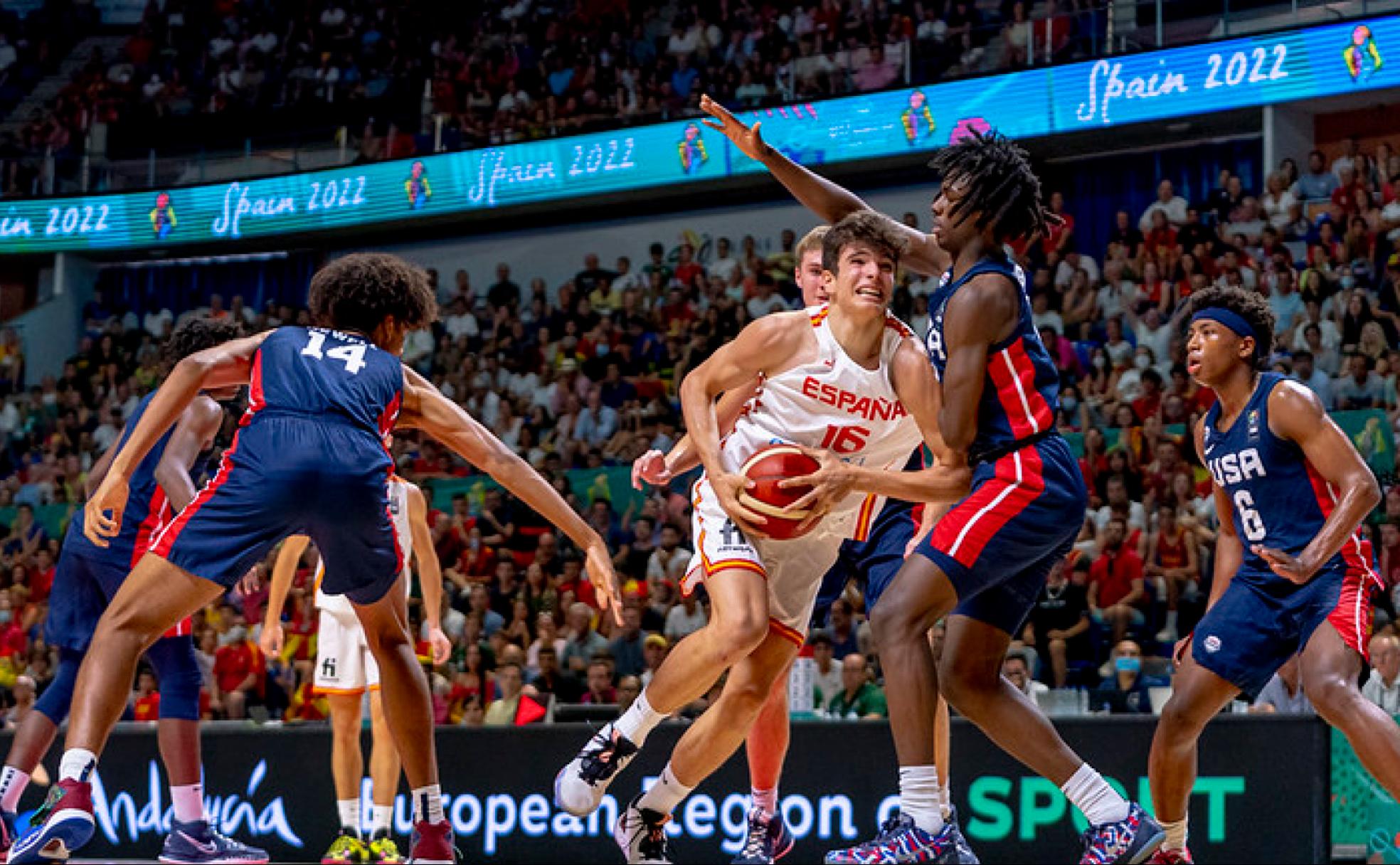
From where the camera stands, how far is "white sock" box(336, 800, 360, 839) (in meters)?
8.66

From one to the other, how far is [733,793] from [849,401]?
12.8 ft

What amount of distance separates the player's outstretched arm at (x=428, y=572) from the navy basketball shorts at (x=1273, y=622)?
13.1 ft

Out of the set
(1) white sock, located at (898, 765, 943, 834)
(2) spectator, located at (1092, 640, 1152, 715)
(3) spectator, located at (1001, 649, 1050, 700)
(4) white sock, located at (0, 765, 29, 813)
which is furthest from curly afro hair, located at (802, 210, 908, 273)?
(3) spectator, located at (1001, 649, 1050, 700)

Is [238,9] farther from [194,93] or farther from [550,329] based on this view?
[550,329]

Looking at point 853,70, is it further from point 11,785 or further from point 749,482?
point 11,785

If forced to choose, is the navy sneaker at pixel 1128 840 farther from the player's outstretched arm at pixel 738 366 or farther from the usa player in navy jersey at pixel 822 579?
the player's outstretched arm at pixel 738 366

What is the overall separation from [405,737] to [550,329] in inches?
558

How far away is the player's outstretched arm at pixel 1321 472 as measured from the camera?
6023 mm

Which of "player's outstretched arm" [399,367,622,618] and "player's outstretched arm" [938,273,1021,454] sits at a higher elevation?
"player's outstretched arm" [938,273,1021,454]

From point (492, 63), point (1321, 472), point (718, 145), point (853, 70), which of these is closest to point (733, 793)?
point (1321, 472)

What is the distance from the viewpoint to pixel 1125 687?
10.3 metres

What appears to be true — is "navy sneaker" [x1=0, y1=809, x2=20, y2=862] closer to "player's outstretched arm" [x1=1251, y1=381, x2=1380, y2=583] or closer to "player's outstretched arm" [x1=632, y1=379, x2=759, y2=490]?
"player's outstretched arm" [x1=632, y1=379, x2=759, y2=490]

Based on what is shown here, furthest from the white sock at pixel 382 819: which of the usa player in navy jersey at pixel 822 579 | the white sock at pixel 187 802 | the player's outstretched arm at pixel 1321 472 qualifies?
the player's outstretched arm at pixel 1321 472

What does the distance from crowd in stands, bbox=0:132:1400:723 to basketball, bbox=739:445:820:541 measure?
11.2 ft
